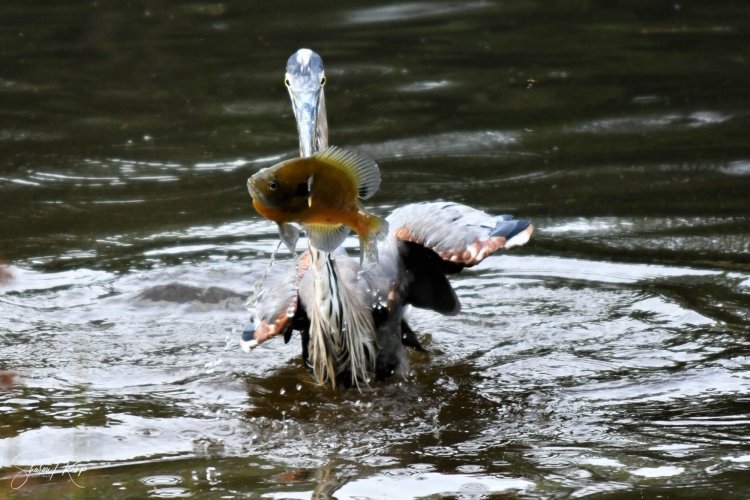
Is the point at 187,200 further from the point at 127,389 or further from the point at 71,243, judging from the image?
the point at 127,389

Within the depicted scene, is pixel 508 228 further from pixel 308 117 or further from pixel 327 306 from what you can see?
pixel 308 117

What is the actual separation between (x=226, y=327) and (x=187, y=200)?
7.36 feet

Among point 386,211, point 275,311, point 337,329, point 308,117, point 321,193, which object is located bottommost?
point 337,329

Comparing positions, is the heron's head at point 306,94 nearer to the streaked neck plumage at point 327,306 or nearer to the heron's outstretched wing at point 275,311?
the streaked neck plumage at point 327,306

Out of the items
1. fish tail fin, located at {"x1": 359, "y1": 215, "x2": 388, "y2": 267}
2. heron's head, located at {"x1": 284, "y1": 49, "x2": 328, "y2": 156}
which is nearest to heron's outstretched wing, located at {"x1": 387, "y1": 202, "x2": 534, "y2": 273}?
heron's head, located at {"x1": 284, "y1": 49, "x2": 328, "y2": 156}

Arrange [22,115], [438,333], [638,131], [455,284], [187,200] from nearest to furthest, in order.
Answer: [438,333], [455,284], [187,200], [638,131], [22,115]

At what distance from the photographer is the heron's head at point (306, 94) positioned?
6.32 meters

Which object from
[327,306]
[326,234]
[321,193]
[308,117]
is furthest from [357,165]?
[327,306]

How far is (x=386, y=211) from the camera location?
930cm

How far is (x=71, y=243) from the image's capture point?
8.96m

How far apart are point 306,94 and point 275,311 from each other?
112 cm

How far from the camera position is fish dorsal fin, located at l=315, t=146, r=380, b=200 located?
16.9ft

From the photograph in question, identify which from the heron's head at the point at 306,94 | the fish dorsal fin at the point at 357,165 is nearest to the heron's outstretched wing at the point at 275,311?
the heron's head at the point at 306,94

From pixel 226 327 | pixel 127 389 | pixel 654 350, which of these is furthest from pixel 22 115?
pixel 654 350
